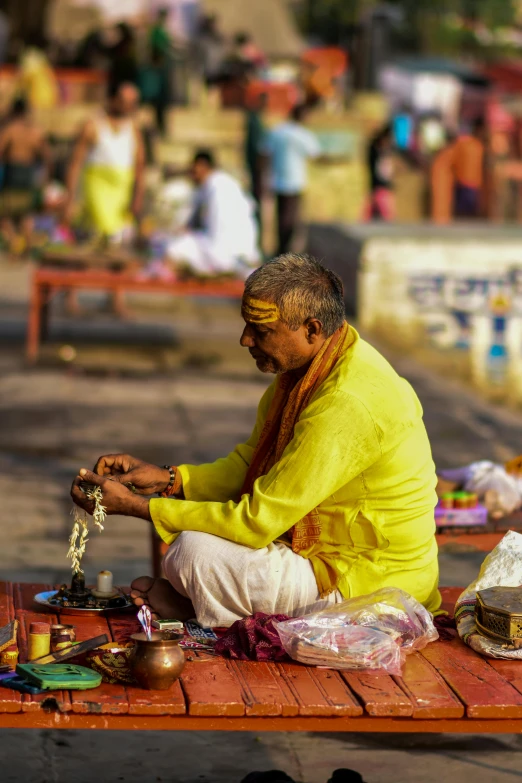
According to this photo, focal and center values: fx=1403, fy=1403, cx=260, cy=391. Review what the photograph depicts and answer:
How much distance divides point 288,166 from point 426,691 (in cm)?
1246

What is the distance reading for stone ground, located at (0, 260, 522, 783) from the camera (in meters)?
4.35

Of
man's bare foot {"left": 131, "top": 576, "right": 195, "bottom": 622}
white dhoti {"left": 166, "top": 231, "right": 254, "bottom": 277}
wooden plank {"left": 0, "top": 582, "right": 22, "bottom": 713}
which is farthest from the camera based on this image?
white dhoti {"left": 166, "top": 231, "right": 254, "bottom": 277}

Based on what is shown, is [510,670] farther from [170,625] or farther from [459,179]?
[459,179]

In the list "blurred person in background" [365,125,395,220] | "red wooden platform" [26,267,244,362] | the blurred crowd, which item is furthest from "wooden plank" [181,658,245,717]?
"blurred person in background" [365,125,395,220]

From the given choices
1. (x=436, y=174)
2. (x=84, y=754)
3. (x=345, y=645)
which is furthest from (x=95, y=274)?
(x=436, y=174)

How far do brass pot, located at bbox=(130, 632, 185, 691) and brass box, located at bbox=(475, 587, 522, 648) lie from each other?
88 centimetres

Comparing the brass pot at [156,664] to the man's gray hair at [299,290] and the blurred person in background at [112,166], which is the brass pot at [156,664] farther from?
the blurred person in background at [112,166]

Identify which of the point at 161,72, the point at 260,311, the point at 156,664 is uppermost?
the point at 161,72

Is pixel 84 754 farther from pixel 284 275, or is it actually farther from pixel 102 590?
pixel 284 275

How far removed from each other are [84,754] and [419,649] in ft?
4.03

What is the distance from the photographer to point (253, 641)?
11.9 ft

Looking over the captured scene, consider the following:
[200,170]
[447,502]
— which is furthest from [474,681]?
[200,170]

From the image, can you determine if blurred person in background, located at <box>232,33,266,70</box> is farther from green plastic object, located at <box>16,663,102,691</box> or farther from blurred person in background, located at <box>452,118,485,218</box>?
green plastic object, located at <box>16,663,102,691</box>

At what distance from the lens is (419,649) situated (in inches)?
149
